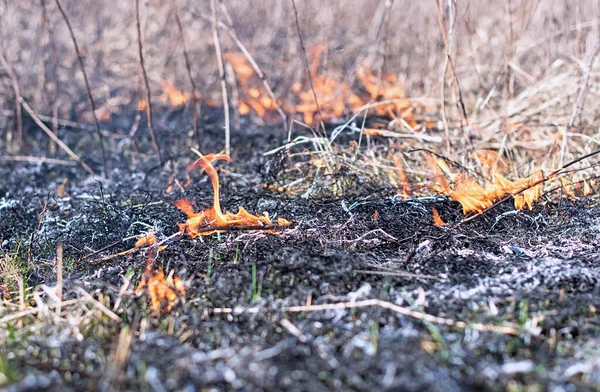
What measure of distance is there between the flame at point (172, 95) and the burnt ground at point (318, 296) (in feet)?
6.76

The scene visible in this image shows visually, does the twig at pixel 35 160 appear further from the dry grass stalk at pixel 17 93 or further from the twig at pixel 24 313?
the twig at pixel 24 313

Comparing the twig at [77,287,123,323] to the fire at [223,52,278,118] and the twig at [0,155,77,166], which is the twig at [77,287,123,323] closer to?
the twig at [0,155,77,166]

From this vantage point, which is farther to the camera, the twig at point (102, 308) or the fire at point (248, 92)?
the fire at point (248, 92)

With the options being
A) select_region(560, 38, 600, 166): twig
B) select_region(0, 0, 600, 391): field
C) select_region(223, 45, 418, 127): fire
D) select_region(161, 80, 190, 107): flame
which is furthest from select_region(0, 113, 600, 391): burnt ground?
select_region(161, 80, 190, 107): flame

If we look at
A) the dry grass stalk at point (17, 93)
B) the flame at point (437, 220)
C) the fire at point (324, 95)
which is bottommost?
the flame at point (437, 220)

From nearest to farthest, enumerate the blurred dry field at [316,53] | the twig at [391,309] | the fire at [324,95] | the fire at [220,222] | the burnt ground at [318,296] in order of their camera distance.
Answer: the burnt ground at [318,296], the twig at [391,309], the fire at [220,222], the blurred dry field at [316,53], the fire at [324,95]

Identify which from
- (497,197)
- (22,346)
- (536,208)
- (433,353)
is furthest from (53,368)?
(536,208)

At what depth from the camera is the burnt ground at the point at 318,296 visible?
175cm

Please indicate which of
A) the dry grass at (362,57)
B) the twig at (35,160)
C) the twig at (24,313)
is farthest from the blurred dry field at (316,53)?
the twig at (24,313)

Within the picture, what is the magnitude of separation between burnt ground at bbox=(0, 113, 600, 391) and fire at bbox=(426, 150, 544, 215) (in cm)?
8

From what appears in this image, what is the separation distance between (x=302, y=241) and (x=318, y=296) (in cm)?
54

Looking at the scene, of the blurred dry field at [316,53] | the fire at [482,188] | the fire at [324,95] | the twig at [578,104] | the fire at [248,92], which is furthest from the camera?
the fire at [248,92]

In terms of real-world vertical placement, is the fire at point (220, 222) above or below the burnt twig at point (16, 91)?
below

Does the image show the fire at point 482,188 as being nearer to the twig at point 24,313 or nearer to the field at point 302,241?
the field at point 302,241
